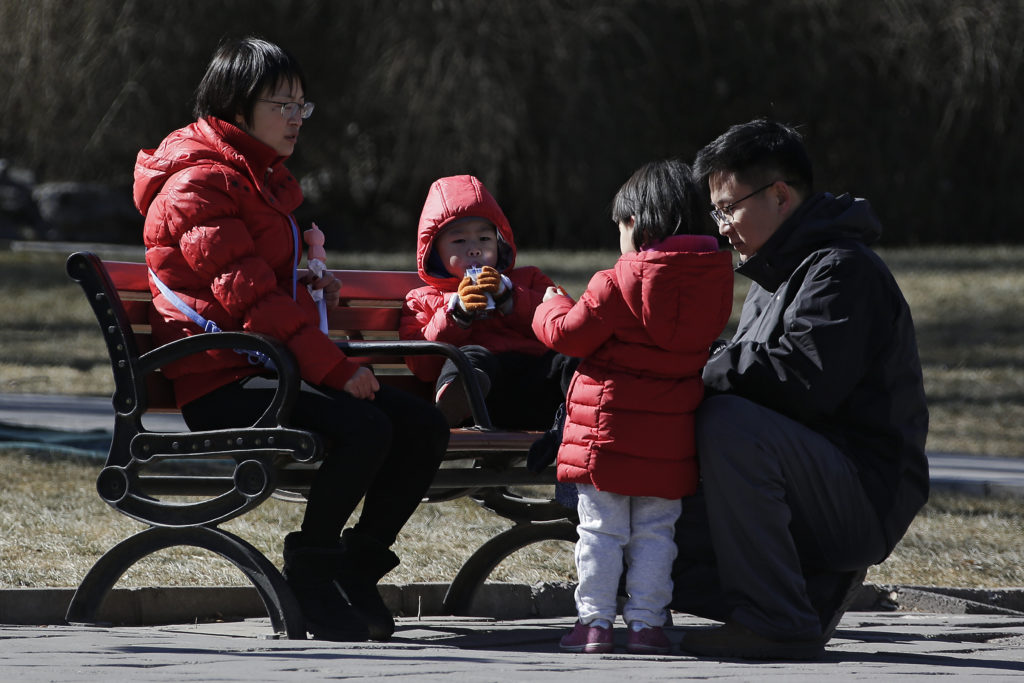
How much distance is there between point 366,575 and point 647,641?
776 millimetres

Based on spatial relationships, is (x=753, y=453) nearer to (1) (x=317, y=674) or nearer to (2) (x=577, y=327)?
(2) (x=577, y=327)

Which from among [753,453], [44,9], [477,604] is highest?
[44,9]

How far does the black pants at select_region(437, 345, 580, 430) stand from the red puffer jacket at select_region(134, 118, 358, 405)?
685mm

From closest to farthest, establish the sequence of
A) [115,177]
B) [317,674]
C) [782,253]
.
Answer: [317,674] < [782,253] < [115,177]

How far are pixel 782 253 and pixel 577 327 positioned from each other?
63 cm

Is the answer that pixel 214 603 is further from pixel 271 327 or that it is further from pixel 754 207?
pixel 754 207

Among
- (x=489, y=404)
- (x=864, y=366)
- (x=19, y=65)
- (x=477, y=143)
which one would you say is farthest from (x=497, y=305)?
(x=19, y=65)

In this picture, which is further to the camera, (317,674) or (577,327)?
(577,327)

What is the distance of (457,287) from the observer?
194 inches

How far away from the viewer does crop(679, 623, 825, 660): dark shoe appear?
3818 mm

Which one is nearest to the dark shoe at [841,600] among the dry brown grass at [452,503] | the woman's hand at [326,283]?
the dry brown grass at [452,503]

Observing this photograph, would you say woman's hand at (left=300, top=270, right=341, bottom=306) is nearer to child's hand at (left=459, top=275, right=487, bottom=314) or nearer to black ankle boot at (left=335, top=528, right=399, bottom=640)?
child's hand at (left=459, top=275, right=487, bottom=314)

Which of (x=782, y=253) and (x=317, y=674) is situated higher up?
(x=782, y=253)

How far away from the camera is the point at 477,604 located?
495cm
